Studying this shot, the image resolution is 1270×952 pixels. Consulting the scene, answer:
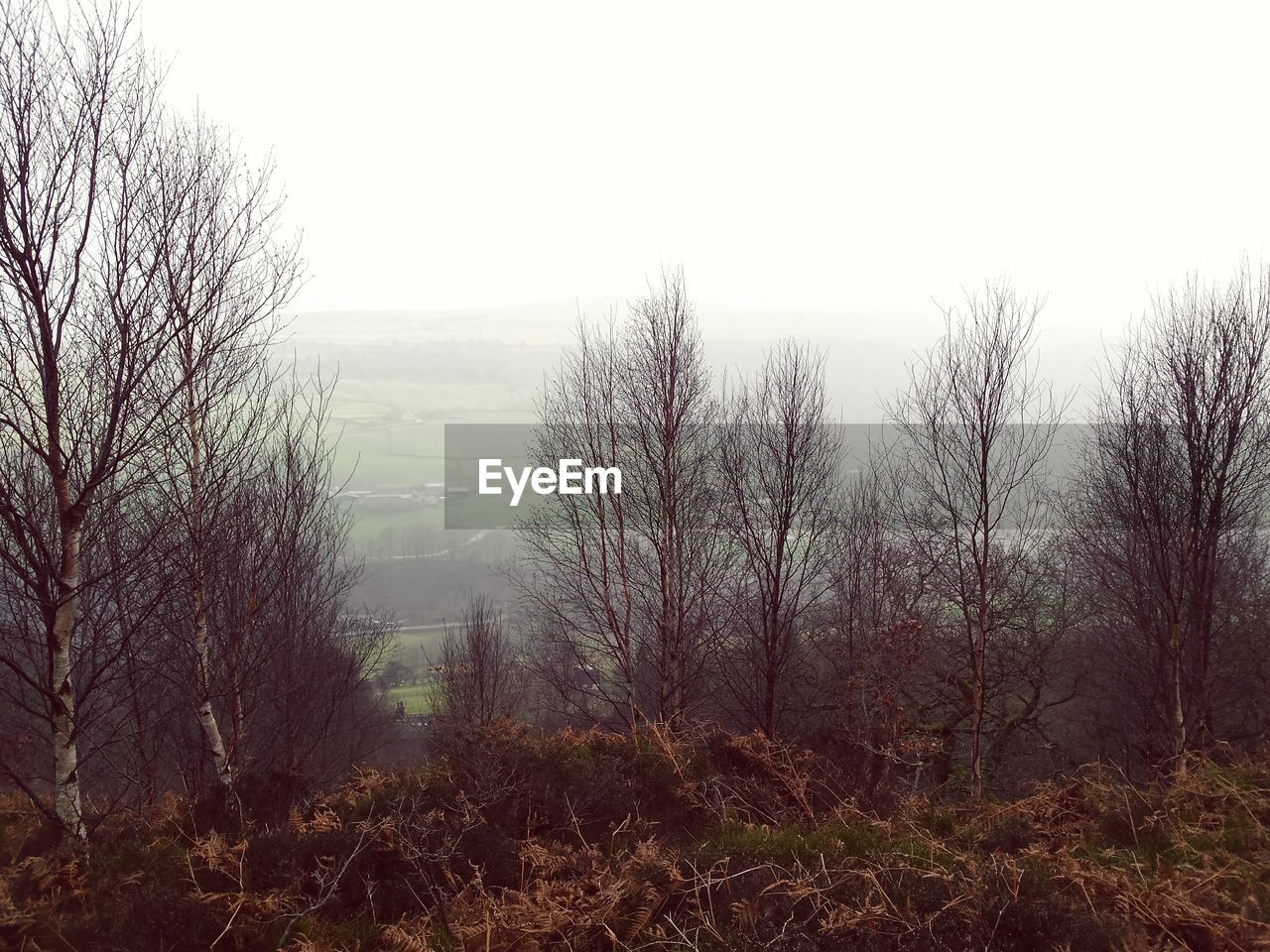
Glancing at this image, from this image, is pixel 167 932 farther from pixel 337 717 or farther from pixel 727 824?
pixel 337 717

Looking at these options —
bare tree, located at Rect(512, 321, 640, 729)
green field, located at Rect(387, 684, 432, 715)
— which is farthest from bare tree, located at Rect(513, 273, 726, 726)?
green field, located at Rect(387, 684, 432, 715)

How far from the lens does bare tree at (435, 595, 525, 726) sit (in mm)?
17625

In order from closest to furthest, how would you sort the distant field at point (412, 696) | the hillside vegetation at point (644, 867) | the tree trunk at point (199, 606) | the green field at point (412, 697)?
the hillside vegetation at point (644, 867) < the tree trunk at point (199, 606) < the green field at point (412, 697) < the distant field at point (412, 696)

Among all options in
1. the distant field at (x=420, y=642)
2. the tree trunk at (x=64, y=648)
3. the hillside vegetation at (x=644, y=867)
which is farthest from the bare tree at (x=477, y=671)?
the tree trunk at (x=64, y=648)

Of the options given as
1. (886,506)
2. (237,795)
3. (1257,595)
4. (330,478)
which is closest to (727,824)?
(237,795)

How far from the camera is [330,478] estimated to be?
39.0ft

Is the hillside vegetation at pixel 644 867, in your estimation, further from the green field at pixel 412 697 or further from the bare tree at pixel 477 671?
the green field at pixel 412 697

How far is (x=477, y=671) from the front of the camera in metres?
18.1

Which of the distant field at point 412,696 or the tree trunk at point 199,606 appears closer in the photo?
the tree trunk at point 199,606

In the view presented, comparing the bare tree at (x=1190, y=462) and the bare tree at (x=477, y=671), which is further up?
the bare tree at (x=1190, y=462)

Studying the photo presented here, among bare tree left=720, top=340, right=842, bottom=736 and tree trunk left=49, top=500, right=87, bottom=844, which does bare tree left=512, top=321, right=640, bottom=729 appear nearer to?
bare tree left=720, top=340, right=842, bottom=736

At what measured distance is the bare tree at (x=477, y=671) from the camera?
17.6 metres

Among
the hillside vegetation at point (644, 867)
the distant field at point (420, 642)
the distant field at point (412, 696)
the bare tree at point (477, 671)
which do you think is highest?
the hillside vegetation at point (644, 867)

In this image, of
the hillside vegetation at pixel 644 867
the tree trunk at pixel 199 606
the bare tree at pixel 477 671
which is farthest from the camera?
the bare tree at pixel 477 671
